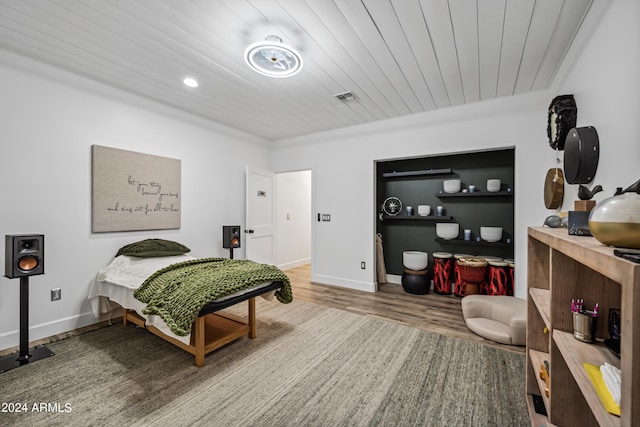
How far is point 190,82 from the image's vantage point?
2.93 meters

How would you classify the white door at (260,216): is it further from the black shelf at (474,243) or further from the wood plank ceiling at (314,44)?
the black shelf at (474,243)

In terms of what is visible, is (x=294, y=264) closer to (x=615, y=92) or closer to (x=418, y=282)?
(x=418, y=282)

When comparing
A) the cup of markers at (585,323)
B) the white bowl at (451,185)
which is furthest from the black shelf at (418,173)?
the cup of markers at (585,323)

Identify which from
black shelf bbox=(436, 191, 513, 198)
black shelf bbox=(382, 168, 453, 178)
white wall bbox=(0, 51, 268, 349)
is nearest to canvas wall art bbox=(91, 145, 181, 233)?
white wall bbox=(0, 51, 268, 349)

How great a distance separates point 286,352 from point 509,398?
5.42ft

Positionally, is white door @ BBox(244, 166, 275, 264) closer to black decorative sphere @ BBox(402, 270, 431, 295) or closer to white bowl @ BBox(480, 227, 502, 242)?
black decorative sphere @ BBox(402, 270, 431, 295)

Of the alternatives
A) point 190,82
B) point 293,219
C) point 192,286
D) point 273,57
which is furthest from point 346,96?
point 293,219

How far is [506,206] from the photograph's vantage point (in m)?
3.97

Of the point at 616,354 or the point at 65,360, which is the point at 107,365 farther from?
the point at 616,354

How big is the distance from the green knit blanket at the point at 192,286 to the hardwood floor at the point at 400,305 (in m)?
1.13

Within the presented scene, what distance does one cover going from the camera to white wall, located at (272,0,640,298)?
1.38m

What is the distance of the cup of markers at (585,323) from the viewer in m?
1.01

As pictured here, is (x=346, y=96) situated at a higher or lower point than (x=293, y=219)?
higher

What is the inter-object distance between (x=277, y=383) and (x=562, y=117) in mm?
2976
